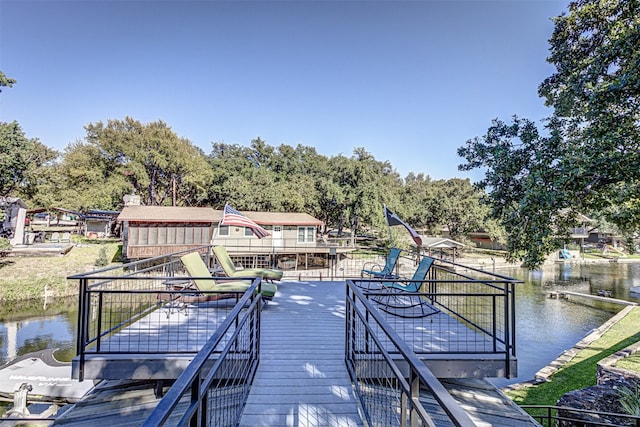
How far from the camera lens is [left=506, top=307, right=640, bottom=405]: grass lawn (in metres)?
7.78

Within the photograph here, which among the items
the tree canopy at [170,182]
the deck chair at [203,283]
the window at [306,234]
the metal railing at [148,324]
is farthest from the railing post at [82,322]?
the tree canopy at [170,182]

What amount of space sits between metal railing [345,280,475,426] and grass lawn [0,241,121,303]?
20485 mm

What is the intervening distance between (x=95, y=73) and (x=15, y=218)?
1430 centimetres

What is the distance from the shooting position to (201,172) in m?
29.5

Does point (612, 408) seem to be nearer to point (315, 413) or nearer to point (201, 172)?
point (315, 413)

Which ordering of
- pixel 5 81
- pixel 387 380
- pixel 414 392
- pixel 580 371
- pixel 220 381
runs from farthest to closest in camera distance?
pixel 5 81, pixel 580 371, pixel 387 380, pixel 220 381, pixel 414 392

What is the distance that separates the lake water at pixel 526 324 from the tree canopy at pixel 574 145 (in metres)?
5.22

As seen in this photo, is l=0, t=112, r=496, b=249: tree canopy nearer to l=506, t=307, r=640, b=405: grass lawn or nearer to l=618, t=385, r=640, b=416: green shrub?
l=506, t=307, r=640, b=405: grass lawn

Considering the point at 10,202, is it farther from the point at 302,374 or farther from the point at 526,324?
the point at 526,324

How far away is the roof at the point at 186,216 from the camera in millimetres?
19684

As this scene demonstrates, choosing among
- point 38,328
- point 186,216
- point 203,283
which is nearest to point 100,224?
point 186,216

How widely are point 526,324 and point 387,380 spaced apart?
1620 centimetres

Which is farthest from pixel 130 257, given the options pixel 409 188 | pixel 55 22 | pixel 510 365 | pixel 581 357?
pixel 409 188

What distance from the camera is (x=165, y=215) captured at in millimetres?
20609
